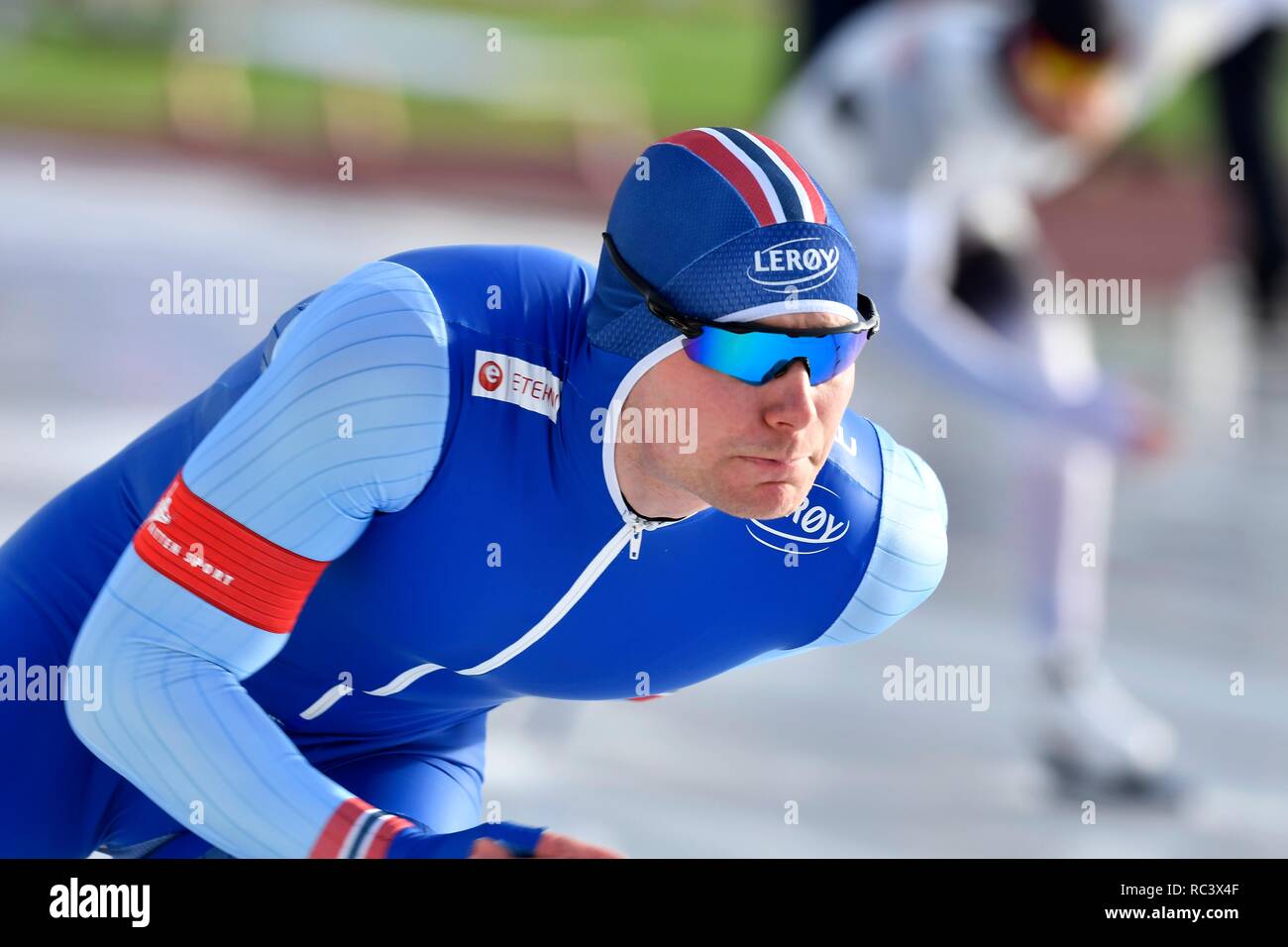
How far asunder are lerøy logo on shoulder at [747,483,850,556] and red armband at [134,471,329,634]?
0.49 meters

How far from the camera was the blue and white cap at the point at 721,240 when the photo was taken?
180 cm

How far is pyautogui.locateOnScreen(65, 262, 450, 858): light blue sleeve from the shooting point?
1.80 m

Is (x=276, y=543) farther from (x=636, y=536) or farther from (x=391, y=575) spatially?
(x=636, y=536)

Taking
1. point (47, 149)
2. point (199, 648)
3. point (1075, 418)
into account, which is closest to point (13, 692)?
point (199, 648)

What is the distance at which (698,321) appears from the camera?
182 centimetres

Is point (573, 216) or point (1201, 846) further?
point (573, 216)

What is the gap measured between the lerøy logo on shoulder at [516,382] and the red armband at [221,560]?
247 mm

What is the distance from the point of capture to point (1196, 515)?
25.5 ft

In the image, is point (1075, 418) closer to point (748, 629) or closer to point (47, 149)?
point (748, 629)

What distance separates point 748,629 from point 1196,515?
6104 mm

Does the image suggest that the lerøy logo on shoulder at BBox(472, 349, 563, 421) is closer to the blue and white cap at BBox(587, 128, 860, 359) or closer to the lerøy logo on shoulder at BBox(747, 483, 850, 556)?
the blue and white cap at BBox(587, 128, 860, 359)

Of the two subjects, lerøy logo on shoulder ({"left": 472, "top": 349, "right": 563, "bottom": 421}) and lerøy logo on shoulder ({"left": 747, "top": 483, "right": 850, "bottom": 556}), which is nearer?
lerøy logo on shoulder ({"left": 472, "top": 349, "right": 563, "bottom": 421})

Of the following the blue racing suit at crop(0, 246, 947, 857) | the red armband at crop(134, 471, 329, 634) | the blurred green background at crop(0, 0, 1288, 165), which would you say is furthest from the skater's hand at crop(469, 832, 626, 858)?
the blurred green background at crop(0, 0, 1288, 165)
